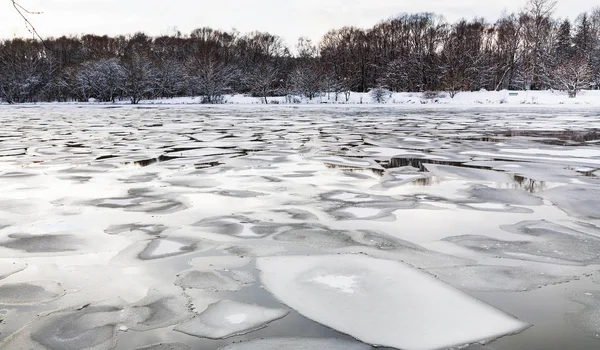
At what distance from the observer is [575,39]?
216 feet

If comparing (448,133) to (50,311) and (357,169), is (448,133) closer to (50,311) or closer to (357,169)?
(357,169)

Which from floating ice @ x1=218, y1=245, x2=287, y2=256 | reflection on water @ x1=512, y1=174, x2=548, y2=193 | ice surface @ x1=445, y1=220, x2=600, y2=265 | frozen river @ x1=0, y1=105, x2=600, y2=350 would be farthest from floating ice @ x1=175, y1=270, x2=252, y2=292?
reflection on water @ x1=512, y1=174, x2=548, y2=193

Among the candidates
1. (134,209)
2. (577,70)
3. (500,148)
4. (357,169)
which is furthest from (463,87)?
(134,209)

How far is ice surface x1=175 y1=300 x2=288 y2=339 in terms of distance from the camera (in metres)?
2.65

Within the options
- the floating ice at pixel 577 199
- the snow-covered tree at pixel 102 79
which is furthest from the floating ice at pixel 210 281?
the snow-covered tree at pixel 102 79

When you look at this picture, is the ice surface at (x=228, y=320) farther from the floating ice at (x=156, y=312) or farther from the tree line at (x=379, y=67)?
the tree line at (x=379, y=67)

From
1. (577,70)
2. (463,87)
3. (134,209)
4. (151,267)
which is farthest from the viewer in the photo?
(463,87)

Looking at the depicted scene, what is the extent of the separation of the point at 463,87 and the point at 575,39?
97.1 ft

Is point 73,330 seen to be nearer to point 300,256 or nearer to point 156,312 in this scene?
point 156,312

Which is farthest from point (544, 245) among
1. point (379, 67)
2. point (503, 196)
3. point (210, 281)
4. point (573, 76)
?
point (379, 67)

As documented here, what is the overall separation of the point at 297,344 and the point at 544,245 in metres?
2.50

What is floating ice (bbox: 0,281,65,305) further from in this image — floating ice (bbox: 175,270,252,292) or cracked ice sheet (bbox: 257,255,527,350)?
cracked ice sheet (bbox: 257,255,527,350)

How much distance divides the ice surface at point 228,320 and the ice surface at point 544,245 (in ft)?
6.32

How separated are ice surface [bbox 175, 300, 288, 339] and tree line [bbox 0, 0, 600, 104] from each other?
137 ft
